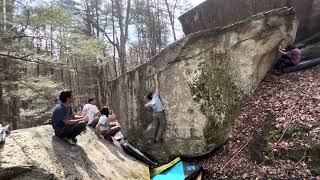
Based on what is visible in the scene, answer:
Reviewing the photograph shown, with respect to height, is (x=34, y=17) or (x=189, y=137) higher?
(x=34, y=17)

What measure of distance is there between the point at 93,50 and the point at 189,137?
4165mm

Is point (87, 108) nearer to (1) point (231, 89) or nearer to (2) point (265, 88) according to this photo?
(1) point (231, 89)

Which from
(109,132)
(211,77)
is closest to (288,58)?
(211,77)

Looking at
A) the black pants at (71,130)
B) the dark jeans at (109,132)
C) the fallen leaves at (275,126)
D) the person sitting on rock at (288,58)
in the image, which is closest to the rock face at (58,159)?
the black pants at (71,130)

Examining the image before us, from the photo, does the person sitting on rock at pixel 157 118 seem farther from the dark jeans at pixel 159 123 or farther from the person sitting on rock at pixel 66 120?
the person sitting on rock at pixel 66 120

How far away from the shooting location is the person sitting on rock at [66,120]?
22.9ft

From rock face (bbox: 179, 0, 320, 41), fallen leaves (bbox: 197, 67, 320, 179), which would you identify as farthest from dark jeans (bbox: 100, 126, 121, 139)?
rock face (bbox: 179, 0, 320, 41)

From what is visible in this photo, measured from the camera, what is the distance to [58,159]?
6398mm

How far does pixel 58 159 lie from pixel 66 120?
3.06 feet

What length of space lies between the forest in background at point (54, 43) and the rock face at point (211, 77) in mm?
2959

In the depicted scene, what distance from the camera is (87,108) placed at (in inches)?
408

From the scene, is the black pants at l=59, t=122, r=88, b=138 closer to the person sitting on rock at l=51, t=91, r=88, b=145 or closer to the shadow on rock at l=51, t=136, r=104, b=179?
the person sitting on rock at l=51, t=91, r=88, b=145

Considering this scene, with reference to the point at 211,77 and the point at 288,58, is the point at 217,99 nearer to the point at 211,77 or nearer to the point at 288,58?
the point at 211,77

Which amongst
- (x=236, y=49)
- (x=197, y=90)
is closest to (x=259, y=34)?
(x=236, y=49)
